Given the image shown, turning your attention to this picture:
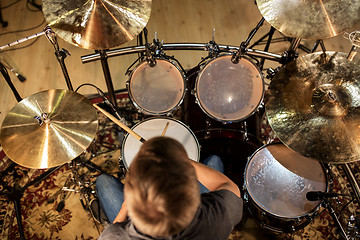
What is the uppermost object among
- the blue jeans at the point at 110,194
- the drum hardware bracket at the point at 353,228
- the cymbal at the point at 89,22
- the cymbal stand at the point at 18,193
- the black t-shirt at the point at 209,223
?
the cymbal at the point at 89,22

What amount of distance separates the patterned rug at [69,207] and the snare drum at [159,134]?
161mm

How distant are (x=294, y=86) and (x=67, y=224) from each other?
185cm

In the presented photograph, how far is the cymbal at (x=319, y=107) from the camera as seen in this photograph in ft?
5.10

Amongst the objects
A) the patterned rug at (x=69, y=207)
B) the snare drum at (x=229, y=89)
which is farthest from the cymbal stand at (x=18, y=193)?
the snare drum at (x=229, y=89)

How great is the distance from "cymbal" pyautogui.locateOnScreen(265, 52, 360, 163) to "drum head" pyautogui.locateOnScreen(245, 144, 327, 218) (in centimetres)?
31

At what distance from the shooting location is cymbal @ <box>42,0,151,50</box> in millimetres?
1677

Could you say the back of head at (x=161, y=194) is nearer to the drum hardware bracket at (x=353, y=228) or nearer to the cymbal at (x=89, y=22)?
the cymbal at (x=89, y=22)

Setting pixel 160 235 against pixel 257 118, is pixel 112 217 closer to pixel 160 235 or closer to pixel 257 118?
pixel 160 235

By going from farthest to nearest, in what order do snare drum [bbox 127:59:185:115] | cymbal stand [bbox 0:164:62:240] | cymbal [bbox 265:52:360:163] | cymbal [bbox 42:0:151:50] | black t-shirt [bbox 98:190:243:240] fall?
cymbal stand [bbox 0:164:62:240]
snare drum [bbox 127:59:185:115]
cymbal [bbox 42:0:151:50]
cymbal [bbox 265:52:360:163]
black t-shirt [bbox 98:190:243:240]

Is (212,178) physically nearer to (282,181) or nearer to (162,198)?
(162,198)

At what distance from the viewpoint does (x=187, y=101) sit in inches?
86.8

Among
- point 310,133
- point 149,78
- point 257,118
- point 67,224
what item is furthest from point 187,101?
point 67,224

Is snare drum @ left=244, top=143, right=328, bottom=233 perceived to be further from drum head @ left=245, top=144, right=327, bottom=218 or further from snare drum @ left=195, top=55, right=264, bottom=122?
snare drum @ left=195, top=55, right=264, bottom=122

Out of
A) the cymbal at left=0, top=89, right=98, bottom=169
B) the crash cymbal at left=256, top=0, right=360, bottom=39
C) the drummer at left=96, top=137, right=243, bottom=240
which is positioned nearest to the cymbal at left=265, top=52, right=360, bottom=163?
the crash cymbal at left=256, top=0, right=360, bottom=39
